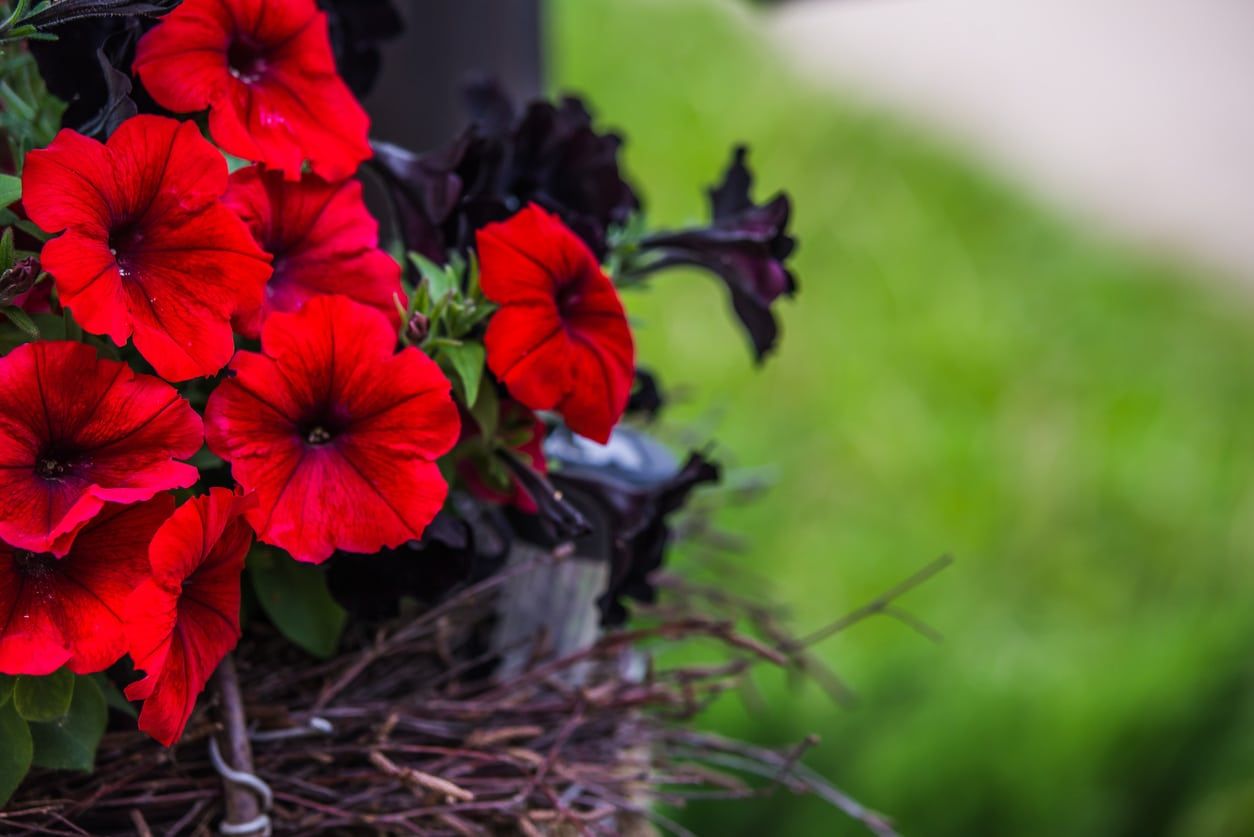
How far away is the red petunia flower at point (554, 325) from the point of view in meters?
0.43

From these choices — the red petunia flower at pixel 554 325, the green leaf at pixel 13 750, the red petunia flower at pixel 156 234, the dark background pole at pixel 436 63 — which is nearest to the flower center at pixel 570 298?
the red petunia flower at pixel 554 325

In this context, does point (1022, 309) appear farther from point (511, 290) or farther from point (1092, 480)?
point (511, 290)

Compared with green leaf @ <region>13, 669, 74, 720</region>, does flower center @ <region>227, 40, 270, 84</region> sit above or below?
above

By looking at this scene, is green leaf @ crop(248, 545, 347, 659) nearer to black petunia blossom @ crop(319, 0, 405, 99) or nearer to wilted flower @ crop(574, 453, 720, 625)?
wilted flower @ crop(574, 453, 720, 625)

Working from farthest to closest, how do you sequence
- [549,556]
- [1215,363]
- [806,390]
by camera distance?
1. [1215,363]
2. [806,390]
3. [549,556]

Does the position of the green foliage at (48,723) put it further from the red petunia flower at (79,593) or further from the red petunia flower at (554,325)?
the red petunia flower at (554,325)

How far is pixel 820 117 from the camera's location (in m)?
2.55

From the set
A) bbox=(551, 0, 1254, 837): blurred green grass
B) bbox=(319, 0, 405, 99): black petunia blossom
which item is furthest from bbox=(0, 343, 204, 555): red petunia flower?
bbox=(551, 0, 1254, 837): blurred green grass

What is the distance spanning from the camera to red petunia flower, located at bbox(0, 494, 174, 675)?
35 centimetres

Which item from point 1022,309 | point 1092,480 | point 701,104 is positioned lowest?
point 1092,480

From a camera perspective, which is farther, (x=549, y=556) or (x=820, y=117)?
(x=820, y=117)

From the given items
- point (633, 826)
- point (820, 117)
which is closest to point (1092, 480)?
point (820, 117)

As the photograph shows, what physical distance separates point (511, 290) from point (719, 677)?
226 millimetres

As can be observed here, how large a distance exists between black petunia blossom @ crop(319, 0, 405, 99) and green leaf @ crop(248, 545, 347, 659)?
0.21m
